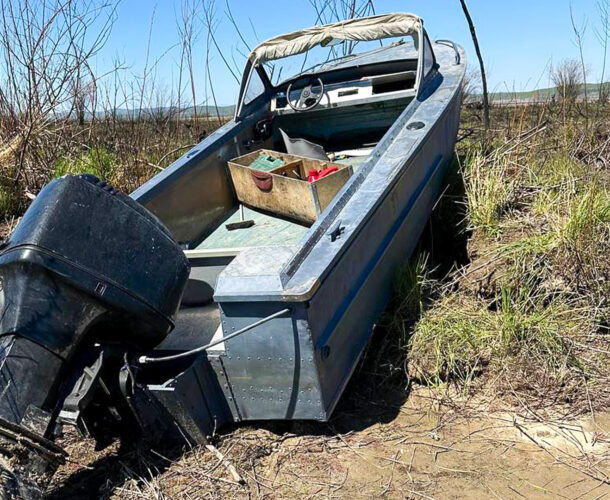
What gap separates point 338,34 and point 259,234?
5.44 feet

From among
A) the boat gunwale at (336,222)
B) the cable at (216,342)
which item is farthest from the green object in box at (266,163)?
the cable at (216,342)

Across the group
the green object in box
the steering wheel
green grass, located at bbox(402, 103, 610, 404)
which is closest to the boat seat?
the steering wheel

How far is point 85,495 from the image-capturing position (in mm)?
2621

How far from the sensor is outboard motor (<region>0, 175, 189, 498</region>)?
7.21 ft

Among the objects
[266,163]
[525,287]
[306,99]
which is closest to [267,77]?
[306,99]

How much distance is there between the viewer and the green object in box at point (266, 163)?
468 centimetres

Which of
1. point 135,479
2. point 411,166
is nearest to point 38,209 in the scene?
point 135,479

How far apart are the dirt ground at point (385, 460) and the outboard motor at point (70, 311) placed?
1.02 feet

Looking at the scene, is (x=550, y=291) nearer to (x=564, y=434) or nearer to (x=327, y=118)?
(x=564, y=434)

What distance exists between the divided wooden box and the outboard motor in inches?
60.3

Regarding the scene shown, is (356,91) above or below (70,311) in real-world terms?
above

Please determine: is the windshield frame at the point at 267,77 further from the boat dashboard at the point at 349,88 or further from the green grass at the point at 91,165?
the green grass at the point at 91,165

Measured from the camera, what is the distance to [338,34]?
479 centimetres

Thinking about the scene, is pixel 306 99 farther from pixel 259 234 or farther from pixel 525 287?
pixel 525 287
